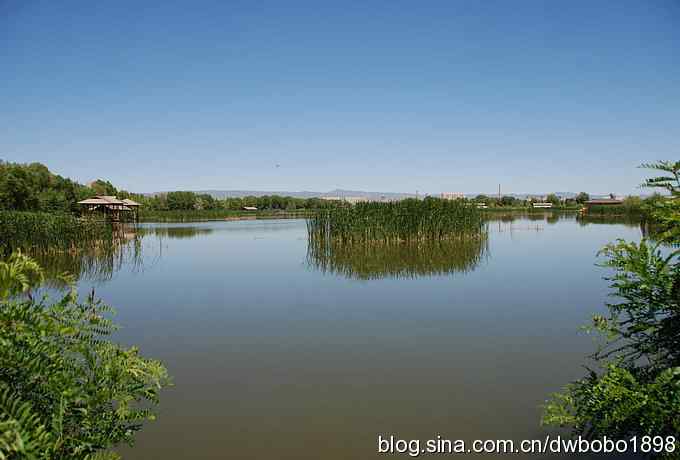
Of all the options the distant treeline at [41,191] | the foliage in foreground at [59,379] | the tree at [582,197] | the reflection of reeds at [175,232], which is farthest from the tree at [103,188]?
the tree at [582,197]

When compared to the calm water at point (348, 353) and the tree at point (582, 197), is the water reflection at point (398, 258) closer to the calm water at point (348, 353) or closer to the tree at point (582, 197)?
the calm water at point (348, 353)

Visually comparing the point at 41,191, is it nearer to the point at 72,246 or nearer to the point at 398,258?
the point at 72,246

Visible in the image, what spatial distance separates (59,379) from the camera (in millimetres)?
1659

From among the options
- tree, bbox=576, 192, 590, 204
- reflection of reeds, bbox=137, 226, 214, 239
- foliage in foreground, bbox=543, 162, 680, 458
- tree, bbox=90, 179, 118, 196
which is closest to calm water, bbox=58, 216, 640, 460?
foliage in foreground, bbox=543, 162, 680, 458

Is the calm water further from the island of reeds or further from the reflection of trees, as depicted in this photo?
the island of reeds

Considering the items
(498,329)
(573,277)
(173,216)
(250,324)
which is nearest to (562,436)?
(498,329)

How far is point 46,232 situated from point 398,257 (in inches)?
448

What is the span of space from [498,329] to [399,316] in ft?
4.94

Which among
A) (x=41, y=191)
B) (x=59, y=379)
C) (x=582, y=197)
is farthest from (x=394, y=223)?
(x=582, y=197)

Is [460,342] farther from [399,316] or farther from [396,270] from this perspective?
[396,270]

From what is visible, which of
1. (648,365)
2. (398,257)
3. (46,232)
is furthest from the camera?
(46,232)

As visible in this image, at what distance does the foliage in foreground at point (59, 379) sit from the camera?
1417 mm

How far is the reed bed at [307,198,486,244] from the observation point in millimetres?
17250

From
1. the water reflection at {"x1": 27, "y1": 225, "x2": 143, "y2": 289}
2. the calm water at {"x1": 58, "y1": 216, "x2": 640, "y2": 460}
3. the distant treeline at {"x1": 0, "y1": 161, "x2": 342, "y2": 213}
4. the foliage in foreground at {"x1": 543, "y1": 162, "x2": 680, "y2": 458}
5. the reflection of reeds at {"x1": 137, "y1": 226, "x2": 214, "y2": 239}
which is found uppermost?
the distant treeline at {"x1": 0, "y1": 161, "x2": 342, "y2": 213}
